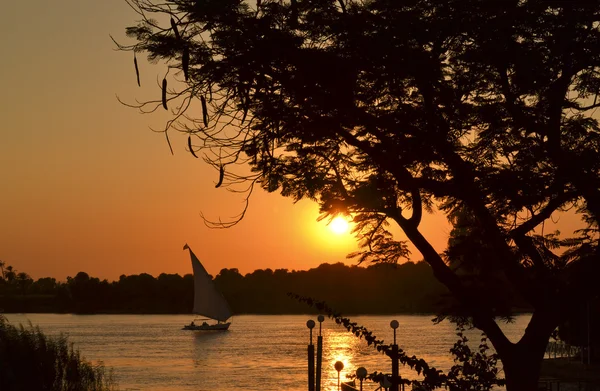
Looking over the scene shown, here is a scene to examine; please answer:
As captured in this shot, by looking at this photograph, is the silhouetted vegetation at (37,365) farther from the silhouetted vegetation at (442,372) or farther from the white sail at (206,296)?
the white sail at (206,296)

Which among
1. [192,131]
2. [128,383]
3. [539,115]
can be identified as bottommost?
[128,383]

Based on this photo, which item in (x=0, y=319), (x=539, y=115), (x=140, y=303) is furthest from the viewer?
(x=140, y=303)

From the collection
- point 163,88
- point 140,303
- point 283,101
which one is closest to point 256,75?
point 283,101

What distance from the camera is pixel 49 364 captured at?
19.2 metres

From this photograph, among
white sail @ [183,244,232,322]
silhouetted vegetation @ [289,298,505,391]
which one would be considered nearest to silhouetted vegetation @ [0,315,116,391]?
silhouetted vegetation @ [289,298,505,391]

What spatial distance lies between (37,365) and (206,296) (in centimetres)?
8785

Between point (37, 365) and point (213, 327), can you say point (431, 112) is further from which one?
point (213, 327)

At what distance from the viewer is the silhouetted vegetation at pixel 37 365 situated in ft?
56.0

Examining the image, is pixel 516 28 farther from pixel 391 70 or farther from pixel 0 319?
pixel 0 319

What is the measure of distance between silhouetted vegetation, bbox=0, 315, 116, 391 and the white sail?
76759 mm

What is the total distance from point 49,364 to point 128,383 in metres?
43.0

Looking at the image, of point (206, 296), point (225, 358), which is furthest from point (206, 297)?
point (225, 358)

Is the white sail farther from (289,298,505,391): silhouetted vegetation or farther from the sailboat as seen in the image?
(289,298,505,391): silhouetted vegetation

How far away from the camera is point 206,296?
106m
